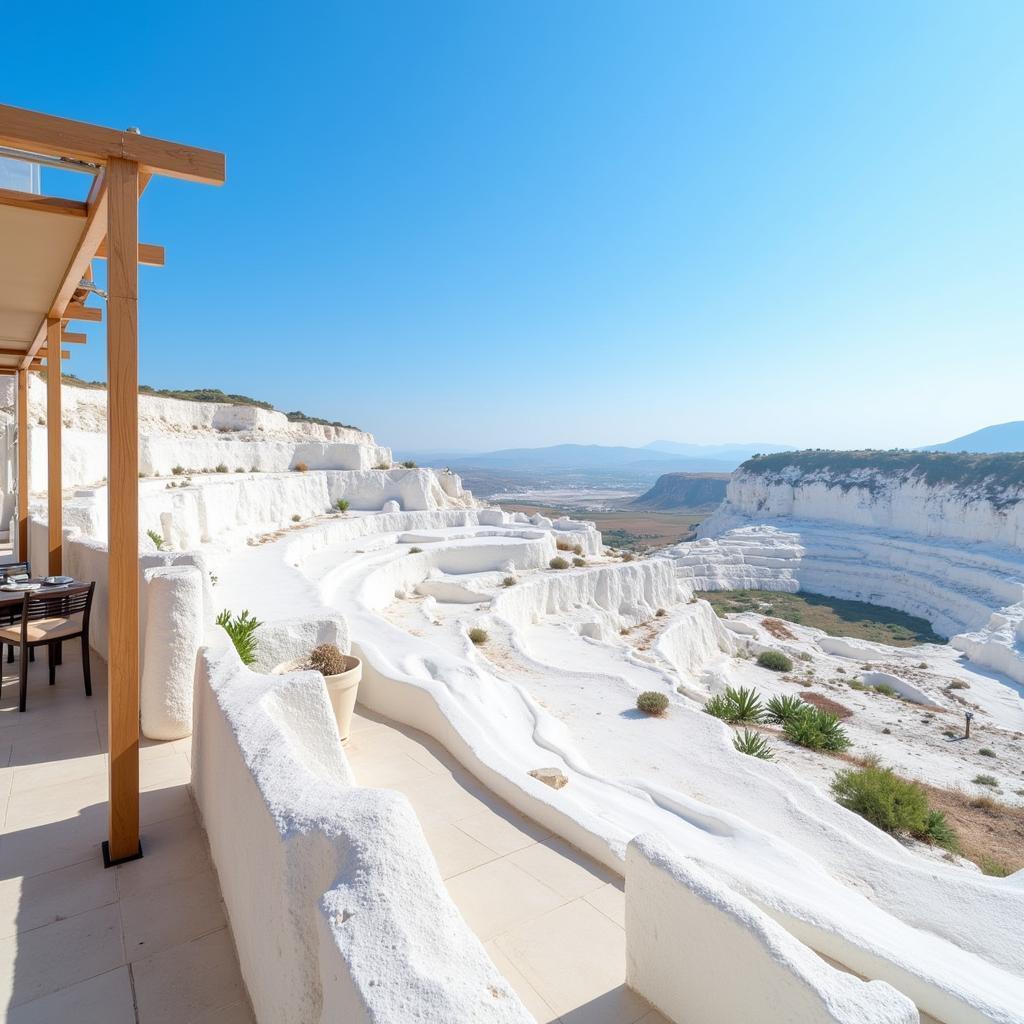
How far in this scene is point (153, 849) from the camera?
322 cm

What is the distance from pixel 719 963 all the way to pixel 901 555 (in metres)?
53.7

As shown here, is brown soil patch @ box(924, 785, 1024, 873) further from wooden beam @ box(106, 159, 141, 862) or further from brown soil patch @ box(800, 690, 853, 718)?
wooden beam @ box(106, 159, 141, 862)

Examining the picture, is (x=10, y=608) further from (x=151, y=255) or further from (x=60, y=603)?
(x=151, y=255)

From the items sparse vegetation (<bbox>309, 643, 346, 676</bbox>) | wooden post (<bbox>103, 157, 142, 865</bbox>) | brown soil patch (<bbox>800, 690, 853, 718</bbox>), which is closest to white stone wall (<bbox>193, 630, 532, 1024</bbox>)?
wooden post (<bbox>103, 157, 142, 865</bbox>)

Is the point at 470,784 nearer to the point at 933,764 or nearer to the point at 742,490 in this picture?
the point at 933,764

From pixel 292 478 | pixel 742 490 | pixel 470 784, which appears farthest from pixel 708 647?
pixel 742 490

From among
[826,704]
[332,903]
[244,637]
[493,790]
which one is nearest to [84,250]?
[244,637]

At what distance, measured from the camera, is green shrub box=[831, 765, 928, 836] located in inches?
345

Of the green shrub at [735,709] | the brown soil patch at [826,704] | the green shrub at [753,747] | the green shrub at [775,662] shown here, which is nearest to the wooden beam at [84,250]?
the green shrub at [753,747]

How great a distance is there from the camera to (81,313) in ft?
20.6

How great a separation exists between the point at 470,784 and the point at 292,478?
855 inches

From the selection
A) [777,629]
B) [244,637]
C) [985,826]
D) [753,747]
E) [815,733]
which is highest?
[244,637]

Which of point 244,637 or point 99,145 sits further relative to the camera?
point 244,637

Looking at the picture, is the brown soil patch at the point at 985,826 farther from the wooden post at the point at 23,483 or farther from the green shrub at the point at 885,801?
the wooden post at the point at 23,483
